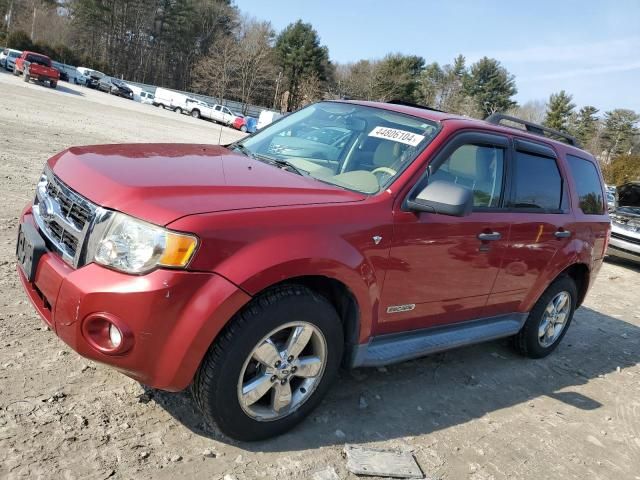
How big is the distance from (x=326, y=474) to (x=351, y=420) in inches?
22.5

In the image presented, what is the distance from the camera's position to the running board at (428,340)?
3234mm

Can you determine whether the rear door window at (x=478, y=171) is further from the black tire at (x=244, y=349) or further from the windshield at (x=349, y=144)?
the black tire at (x=244, y=349)

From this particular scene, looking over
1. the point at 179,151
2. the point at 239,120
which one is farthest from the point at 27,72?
the point at 179,151

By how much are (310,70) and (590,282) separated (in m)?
68.4

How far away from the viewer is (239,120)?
146ft

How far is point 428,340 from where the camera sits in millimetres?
3609

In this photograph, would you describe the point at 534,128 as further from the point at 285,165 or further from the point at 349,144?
the point at 285,165

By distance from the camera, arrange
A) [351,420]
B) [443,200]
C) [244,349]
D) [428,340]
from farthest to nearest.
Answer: [428,340]
[351,420]
[443,200]
[244,349]

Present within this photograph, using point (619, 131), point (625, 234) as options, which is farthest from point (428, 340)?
point (619, 131)

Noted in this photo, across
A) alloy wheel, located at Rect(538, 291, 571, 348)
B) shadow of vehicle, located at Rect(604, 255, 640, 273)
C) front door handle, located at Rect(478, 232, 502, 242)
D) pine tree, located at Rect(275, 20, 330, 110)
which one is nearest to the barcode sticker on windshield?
front door handle, located at Rect(478, 232, 502, 242)

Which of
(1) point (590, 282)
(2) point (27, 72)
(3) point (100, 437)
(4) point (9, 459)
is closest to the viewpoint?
(4) point (9, 459)

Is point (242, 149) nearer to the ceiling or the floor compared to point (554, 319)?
nearer to the ceiling

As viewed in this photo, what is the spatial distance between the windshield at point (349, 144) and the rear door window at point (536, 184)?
91cm

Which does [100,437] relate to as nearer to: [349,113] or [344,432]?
[344,432]
